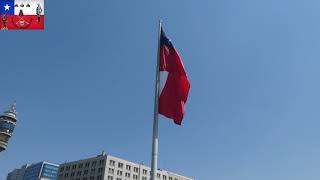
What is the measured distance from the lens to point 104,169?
576ft

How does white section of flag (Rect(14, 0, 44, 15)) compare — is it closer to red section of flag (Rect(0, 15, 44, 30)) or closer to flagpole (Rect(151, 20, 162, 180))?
red section of flag (Rect(0, 15, 44, 30))

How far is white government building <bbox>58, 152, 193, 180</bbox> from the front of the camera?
178m

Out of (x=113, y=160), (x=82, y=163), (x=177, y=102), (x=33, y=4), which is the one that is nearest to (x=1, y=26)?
(x=33, y=4)

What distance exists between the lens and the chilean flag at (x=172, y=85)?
83.4 feet

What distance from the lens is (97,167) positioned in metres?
181

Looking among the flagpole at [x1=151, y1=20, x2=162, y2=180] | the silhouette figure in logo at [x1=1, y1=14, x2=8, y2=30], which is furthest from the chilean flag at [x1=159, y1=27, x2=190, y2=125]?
the silhouette figure in logo at [x1=1, y1=14, x2=8, y2=30]

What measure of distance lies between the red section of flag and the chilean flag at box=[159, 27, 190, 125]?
46.2ft

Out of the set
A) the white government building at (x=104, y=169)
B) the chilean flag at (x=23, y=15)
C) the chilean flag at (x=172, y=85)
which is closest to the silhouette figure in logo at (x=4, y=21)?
the chilean flag at (x=23, y=15)

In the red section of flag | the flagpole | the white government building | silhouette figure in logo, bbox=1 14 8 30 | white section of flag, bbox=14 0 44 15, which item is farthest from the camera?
the white government building

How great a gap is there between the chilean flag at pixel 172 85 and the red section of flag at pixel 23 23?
14.1 metres

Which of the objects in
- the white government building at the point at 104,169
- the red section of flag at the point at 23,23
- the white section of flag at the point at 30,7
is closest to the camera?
the red section of flag at the point at 23,23

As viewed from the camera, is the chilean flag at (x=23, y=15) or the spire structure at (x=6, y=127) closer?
the chilean flag at (x=23, y=15)

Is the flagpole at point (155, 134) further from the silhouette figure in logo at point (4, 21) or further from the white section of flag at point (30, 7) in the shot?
the silhouette figure in logo at point (4, 21)

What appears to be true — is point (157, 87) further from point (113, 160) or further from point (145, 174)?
point (145, 174)
